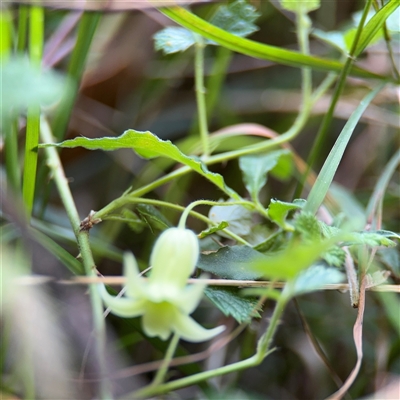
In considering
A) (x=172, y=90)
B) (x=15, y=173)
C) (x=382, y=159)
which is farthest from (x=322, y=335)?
(x=172, y=90)

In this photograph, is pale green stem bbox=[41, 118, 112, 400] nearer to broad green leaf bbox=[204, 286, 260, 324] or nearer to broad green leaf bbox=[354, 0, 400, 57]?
broad green leaf bbox=[204, 286, 260, 324]

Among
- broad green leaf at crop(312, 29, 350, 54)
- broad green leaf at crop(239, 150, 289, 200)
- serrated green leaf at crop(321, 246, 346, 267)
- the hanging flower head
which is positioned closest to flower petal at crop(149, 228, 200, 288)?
the hanging flower head

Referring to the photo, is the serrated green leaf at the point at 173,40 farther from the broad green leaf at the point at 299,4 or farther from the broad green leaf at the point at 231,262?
the broad green leaf at the point at 231,262

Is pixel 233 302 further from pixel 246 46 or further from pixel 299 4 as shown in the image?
pixel 299 4

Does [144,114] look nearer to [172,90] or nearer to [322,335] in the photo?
[172,90]

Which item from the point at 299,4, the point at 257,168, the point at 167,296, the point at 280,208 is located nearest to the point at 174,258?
the point at 167,296

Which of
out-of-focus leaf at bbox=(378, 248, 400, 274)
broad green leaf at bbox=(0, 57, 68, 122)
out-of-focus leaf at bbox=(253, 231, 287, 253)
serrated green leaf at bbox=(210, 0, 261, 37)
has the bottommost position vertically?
out-of-focus leaf at bbox=(378, 248, 400, 274)
